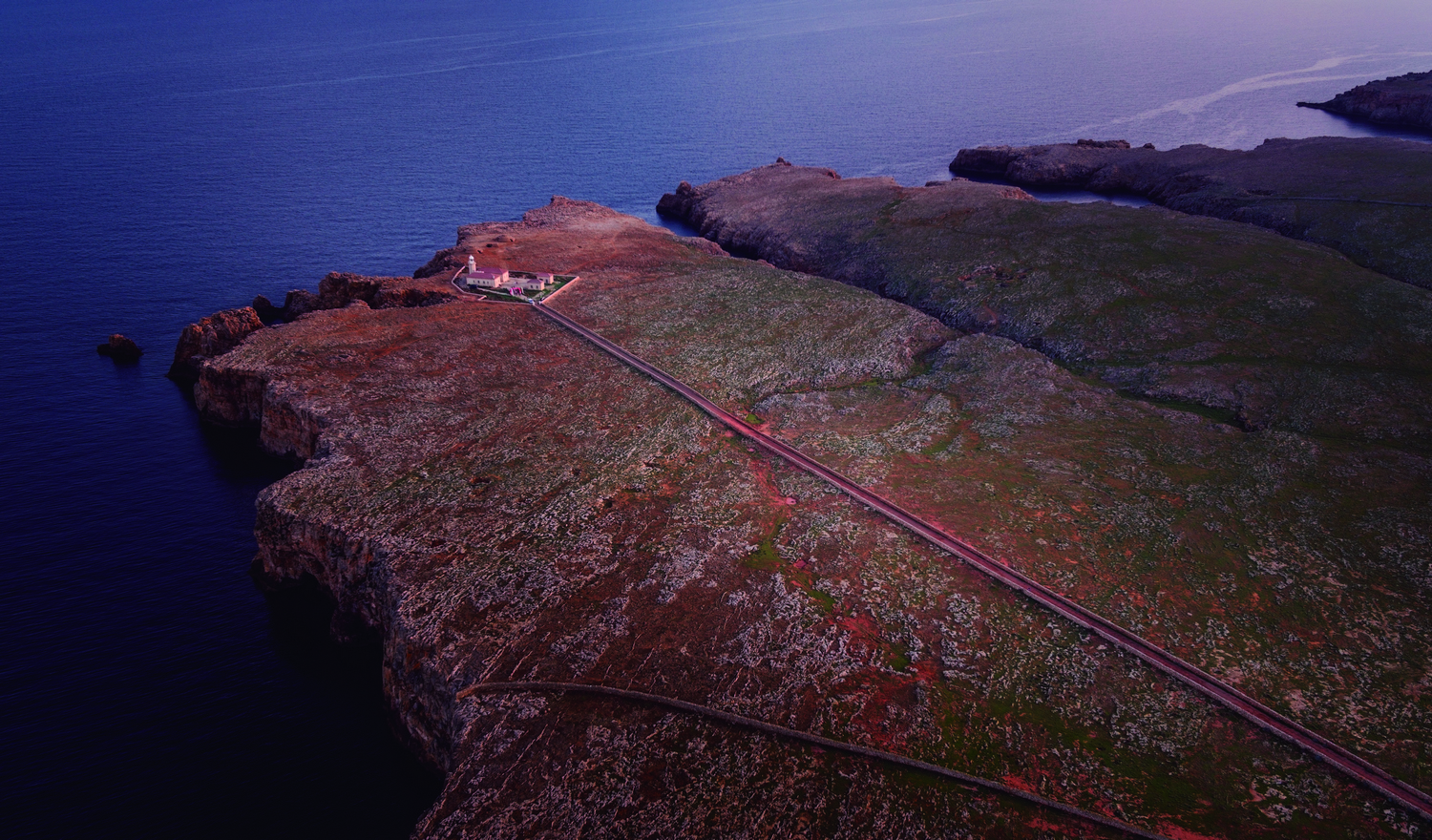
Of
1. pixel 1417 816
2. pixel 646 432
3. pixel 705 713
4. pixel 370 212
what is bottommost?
pixel 1417 816

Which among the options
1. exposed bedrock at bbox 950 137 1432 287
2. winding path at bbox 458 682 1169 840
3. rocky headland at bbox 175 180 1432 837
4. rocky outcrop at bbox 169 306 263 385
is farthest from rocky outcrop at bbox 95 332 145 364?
exposed bedrock at bbox 950 137 1432 287

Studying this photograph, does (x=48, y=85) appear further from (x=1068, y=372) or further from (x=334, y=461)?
(x=1068, y=372)

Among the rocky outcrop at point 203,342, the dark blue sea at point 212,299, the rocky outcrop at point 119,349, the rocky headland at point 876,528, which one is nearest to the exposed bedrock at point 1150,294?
the rocky headland at point 876,528

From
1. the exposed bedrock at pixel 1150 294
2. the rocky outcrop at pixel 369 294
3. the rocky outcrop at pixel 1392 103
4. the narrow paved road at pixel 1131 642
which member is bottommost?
the narrow paved road at pixel 1131 642

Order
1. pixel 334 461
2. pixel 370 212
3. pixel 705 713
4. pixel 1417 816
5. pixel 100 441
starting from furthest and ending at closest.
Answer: pixel 370 212 → pixel 100 441 → pixel 334 461 → pixel 705 713 → pixel 1417 816

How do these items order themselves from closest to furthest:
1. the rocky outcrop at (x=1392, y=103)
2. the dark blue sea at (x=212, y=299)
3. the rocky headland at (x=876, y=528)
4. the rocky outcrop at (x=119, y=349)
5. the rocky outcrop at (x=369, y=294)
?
the rocky headland at (x=876, y=528) → the dark blue sea at (x=212, y=299) → the rocky outcrop at (x=119, y=349) → the rocky outcrop at (x=369, y=294) → the rocky outcrop at (x=1392, y=103)

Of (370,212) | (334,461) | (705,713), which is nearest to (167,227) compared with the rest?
(370,212)

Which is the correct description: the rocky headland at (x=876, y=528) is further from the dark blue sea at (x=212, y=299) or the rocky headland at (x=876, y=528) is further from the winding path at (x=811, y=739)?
the dark blue sea at (x=212, y=299)

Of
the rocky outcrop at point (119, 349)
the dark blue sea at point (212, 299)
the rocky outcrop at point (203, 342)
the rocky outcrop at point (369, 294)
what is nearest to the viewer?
the dark blue sea at point (212, 299)
